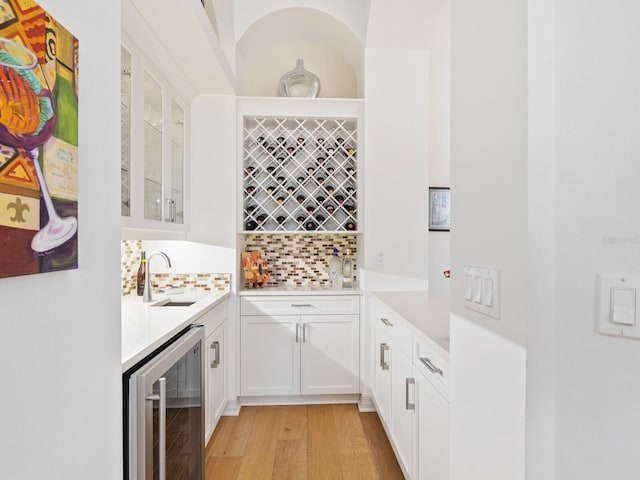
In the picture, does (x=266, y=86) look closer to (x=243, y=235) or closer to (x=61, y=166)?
(x=243, y=235)

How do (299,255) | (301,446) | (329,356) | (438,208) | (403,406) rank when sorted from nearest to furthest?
(403,406) → (301,446) → (329,356) → (299,255) → (438,208)

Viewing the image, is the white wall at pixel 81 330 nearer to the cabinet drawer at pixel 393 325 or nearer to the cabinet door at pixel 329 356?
the cabinet drawer at pixel 393 325

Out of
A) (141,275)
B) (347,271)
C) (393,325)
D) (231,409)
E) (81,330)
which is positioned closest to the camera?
(81,330)

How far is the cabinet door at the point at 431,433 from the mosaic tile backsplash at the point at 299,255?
1.76 meters

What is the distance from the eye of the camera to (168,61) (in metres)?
2.15

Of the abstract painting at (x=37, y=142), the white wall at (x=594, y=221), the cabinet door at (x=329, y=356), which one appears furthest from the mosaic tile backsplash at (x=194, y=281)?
the white wall at (x=594, y=221)

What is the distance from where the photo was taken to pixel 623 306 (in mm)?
641

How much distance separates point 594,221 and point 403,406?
1.46 metres

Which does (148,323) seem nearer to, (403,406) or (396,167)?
(403,406)

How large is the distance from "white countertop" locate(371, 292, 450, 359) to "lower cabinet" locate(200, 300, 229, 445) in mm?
1075

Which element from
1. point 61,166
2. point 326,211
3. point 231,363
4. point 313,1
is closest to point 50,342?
point 61,166

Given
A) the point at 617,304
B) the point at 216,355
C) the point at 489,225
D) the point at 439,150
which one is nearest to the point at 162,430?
the point at 216,355

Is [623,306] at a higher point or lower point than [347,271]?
higher

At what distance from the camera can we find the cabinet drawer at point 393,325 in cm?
179
